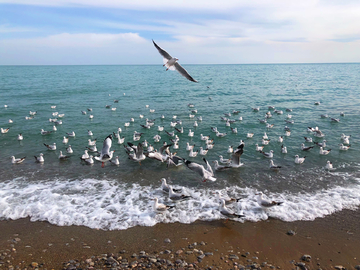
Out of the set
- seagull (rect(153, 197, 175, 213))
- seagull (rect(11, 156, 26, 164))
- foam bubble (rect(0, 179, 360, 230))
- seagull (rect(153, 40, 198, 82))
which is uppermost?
seagull (rect(153, 40, 198, 82))

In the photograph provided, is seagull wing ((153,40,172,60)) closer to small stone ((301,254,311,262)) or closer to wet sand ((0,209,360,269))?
wet sand ((0,209,360,269))

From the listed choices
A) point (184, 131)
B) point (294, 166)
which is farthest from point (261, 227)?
point (184, 131)

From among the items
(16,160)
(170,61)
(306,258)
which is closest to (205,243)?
(306,258)

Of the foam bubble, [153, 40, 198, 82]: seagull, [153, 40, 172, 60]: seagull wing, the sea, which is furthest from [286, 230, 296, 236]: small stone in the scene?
[153, 40, 172, 60]: seagull wing

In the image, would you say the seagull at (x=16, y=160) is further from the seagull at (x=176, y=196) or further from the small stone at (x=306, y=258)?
the small stone at (x=306, y=258)

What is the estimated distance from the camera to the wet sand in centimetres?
709

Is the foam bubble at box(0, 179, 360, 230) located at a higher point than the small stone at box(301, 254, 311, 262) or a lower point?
higher

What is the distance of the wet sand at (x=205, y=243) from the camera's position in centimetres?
709

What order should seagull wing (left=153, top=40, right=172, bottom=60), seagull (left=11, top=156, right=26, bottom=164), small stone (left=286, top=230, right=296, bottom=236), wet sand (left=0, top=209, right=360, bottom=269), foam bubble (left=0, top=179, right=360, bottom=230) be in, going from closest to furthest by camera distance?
wet sand (left=0, top=209, right=360, bottom=269)
small stone (left=286, top=230, right=296, bottom=236)
foam bubble (left=0, top=179, right=360, bottom=230)
seagull wing (left=153, top=40, right=172, bottom=60)
seagull (left=11, top=156, right=26, bottom=164)

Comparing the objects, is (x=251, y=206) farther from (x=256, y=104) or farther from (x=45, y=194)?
(x=256, y=104)

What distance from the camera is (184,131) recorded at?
71.4 ft

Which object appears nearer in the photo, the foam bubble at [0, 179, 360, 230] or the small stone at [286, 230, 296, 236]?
the small stone at [286, 230, 296, 236]

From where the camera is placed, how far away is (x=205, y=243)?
7.83 meters

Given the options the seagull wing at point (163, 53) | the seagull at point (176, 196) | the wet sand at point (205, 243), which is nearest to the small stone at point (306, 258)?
the wet sand at point (205, 243)
